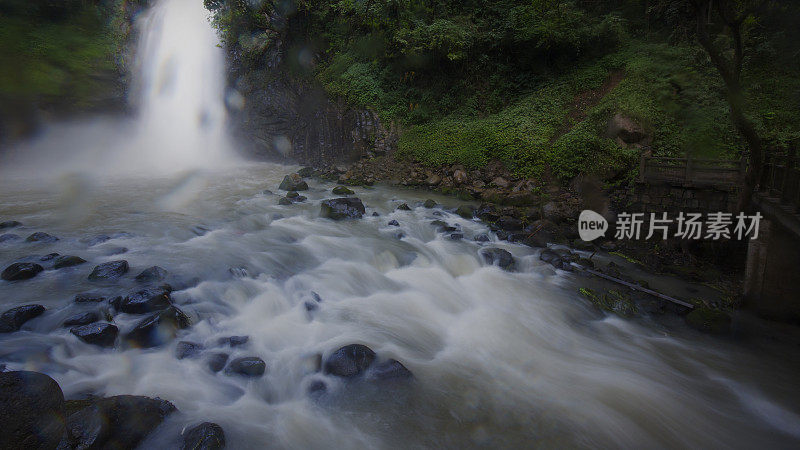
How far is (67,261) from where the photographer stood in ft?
23.5

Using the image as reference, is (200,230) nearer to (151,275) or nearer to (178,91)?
(151,275)

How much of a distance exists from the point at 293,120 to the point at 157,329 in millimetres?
16739

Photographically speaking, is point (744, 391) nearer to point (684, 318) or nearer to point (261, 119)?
point (684, 318)

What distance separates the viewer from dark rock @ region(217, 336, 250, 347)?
5.50m

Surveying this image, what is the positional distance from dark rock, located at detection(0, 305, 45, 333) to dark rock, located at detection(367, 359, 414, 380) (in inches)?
184

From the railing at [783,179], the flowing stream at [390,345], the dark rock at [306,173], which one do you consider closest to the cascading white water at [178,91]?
the dark rock at [306,173]

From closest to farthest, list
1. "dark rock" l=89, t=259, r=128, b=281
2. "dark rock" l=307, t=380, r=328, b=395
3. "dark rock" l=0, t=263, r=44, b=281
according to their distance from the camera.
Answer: "dark rock" l=307, t=380, r=328, b=395
"dark rock" l=0, t=263, r=44, b=281
"dark rock" l=89, t=259, r=128, b=281

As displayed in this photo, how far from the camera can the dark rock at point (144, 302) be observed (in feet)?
18.8

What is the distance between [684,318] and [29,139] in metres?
25.2

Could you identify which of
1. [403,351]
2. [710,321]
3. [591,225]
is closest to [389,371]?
[403,351]

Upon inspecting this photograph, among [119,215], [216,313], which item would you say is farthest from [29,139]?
[216,313]

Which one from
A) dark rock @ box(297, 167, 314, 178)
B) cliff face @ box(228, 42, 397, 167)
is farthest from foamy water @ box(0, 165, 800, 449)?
cliff face @ box(228, 42, 397, 167)

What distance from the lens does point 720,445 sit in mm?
4555

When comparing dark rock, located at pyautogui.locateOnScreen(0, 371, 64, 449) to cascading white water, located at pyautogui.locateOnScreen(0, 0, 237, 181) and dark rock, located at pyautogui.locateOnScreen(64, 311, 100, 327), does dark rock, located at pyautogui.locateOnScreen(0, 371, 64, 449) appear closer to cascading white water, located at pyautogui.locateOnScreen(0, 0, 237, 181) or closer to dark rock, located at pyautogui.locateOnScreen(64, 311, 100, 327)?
dark rock, located at pyautogui.locateOnScreen(64, 311, 100, 327)
